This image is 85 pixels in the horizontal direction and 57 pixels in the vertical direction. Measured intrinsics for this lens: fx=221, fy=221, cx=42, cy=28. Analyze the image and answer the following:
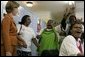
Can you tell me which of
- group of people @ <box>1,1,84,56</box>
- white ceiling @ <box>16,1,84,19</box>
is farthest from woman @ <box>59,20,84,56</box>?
white ceiling @ <box>16,1,84,19</box>

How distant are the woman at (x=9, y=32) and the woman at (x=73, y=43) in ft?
1.86

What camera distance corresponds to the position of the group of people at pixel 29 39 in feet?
5.82

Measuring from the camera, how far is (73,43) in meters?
1.75

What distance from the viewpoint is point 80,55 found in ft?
5.45

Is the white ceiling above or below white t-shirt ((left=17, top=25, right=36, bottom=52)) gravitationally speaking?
above

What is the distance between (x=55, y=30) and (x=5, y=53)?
3.15 ft

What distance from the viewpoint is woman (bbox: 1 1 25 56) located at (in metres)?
2.10

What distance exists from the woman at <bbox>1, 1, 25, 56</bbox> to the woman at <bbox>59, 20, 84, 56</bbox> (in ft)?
1.86

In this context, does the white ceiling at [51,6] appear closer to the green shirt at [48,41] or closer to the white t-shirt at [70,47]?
the green shirt at [48,41]

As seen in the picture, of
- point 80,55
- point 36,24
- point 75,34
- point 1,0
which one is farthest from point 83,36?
point 36,24

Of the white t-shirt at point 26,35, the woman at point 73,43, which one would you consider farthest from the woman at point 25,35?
the woman at point 73,43

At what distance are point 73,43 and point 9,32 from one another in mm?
714

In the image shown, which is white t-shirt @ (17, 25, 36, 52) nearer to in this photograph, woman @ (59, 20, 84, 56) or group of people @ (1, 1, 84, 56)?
group of people @ (1, 1, 84, 56)

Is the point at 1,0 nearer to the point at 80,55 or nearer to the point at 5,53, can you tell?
the point at 5,53
